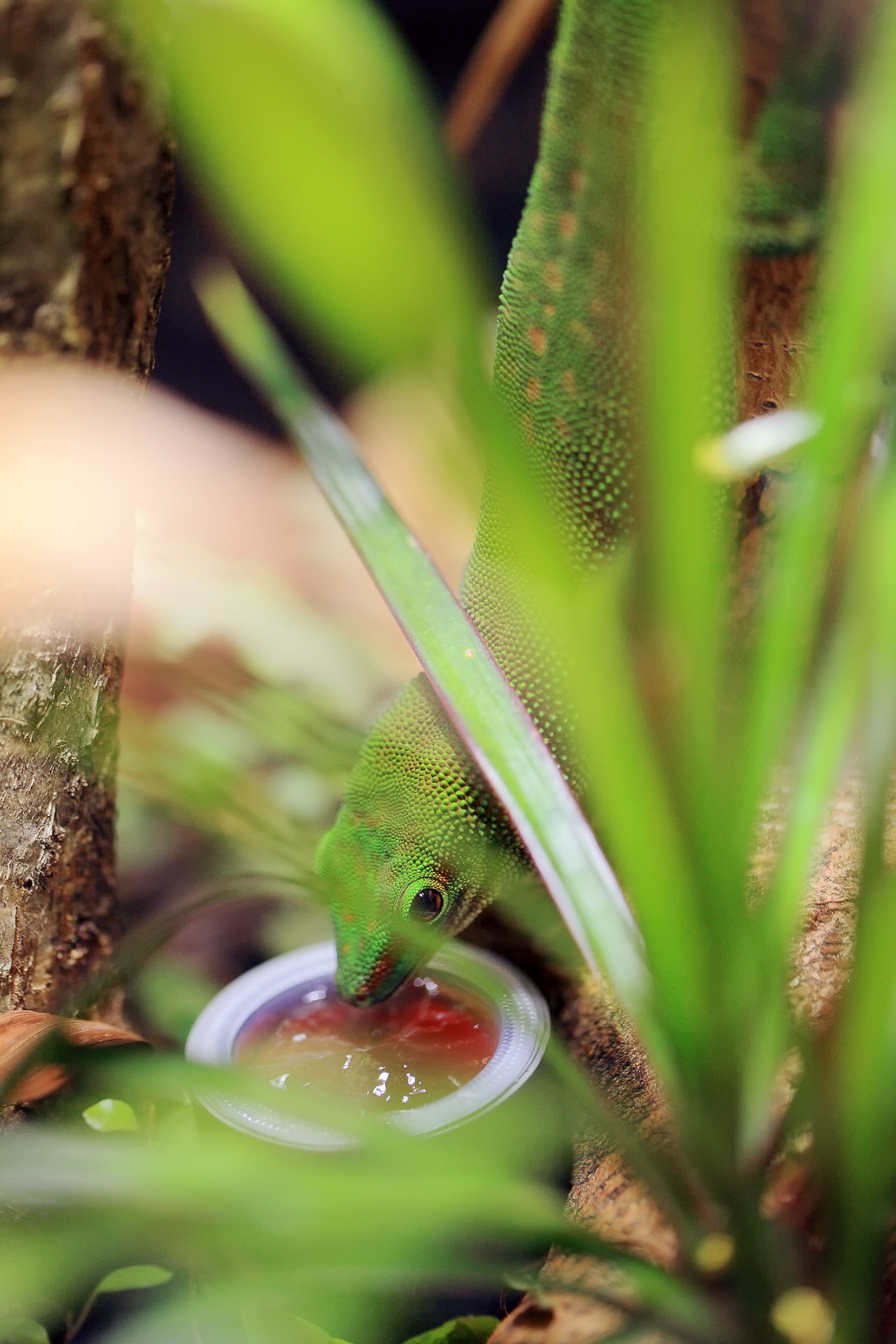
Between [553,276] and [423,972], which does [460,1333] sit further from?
[553,276]

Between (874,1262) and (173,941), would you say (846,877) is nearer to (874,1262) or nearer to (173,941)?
(874,1262)

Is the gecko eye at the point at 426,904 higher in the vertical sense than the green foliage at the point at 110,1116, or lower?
higher

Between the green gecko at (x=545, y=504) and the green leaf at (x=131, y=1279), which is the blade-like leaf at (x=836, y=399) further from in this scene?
the green leaf at (x=131, y=1279)

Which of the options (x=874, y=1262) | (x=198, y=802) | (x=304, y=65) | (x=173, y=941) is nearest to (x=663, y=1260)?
(x=874, y=1262)

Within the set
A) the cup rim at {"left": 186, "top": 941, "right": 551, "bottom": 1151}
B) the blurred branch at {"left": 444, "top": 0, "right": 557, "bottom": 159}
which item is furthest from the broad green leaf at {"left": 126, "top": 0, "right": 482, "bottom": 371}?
the blurred branch at {"left": 444, "top": 0, "right": 557, "bottom": 159}

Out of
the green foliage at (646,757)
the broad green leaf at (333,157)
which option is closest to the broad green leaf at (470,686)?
the green foliage at (646,757)
